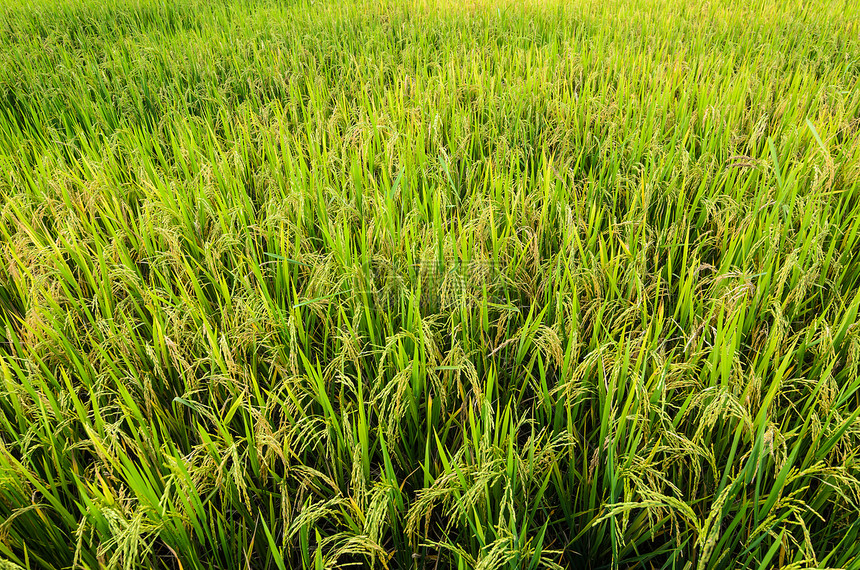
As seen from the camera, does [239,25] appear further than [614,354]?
Yes

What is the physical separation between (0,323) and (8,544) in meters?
0.92

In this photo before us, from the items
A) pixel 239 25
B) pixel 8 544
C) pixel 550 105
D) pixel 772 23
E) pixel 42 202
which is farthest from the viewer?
pixel 239 25

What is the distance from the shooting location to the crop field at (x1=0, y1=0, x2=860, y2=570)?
3.12 ft

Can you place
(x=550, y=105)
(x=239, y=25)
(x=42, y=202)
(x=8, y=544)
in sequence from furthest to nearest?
(x=239, y=25) → (x=550, y=105) → (x=42, y=202) → (x=8, y=544)

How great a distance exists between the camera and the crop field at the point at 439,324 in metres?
0.95

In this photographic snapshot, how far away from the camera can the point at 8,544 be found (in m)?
0.96

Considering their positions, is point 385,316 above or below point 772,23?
below

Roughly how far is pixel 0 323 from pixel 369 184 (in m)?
1.36

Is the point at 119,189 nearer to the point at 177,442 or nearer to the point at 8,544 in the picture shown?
the point at 177,442

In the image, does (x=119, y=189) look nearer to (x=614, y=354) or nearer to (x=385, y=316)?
(x=385, y=316)

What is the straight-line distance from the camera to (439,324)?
1.32 m

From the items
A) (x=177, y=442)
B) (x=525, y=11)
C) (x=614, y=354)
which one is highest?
(x=525, y=11)

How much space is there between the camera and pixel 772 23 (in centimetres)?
418

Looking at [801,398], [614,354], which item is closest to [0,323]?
[614,354]
